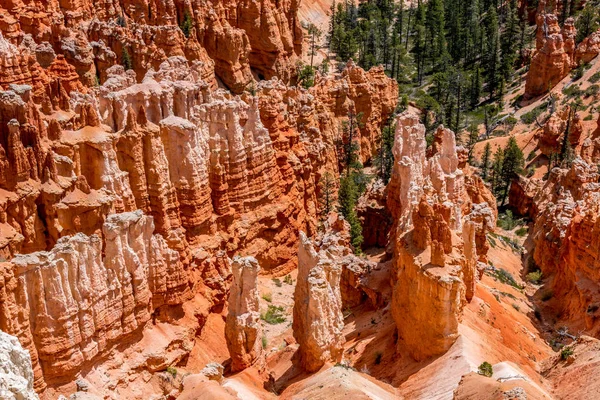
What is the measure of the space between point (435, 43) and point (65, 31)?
2232 inches

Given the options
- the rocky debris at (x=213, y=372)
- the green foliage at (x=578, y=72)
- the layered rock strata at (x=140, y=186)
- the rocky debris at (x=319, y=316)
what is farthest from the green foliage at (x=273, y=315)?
the green foliage at (x=578, y=72)

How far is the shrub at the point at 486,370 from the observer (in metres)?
25.6

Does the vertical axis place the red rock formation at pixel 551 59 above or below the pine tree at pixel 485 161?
above

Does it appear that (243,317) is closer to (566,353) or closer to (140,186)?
(140,186)

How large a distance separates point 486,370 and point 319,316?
6.56 metres

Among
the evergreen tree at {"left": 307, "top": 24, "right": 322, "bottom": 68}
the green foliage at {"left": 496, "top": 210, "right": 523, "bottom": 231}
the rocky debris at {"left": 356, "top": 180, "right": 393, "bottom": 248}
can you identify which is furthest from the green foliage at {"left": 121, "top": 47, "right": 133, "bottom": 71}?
the evergreen tree at {"left": 307, "top": 24, "right": 322, "bottom": 68}

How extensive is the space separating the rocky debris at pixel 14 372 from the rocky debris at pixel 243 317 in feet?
50.5

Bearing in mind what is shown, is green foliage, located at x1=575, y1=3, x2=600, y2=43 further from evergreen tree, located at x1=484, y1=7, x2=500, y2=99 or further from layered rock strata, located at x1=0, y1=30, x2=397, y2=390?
layered rock strata, located at x1=0, y1=30, x2=397, y2=390

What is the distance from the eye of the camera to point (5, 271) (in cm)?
2388

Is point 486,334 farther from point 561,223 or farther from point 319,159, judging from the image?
point 319,159

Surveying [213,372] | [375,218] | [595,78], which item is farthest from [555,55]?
[213,372]

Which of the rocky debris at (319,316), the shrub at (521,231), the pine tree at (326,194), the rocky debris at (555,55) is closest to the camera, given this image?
the rocky debris at (319,316)

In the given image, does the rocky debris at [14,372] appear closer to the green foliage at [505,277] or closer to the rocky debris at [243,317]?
the rocky debris at [243,317]

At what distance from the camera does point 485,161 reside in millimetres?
72562
